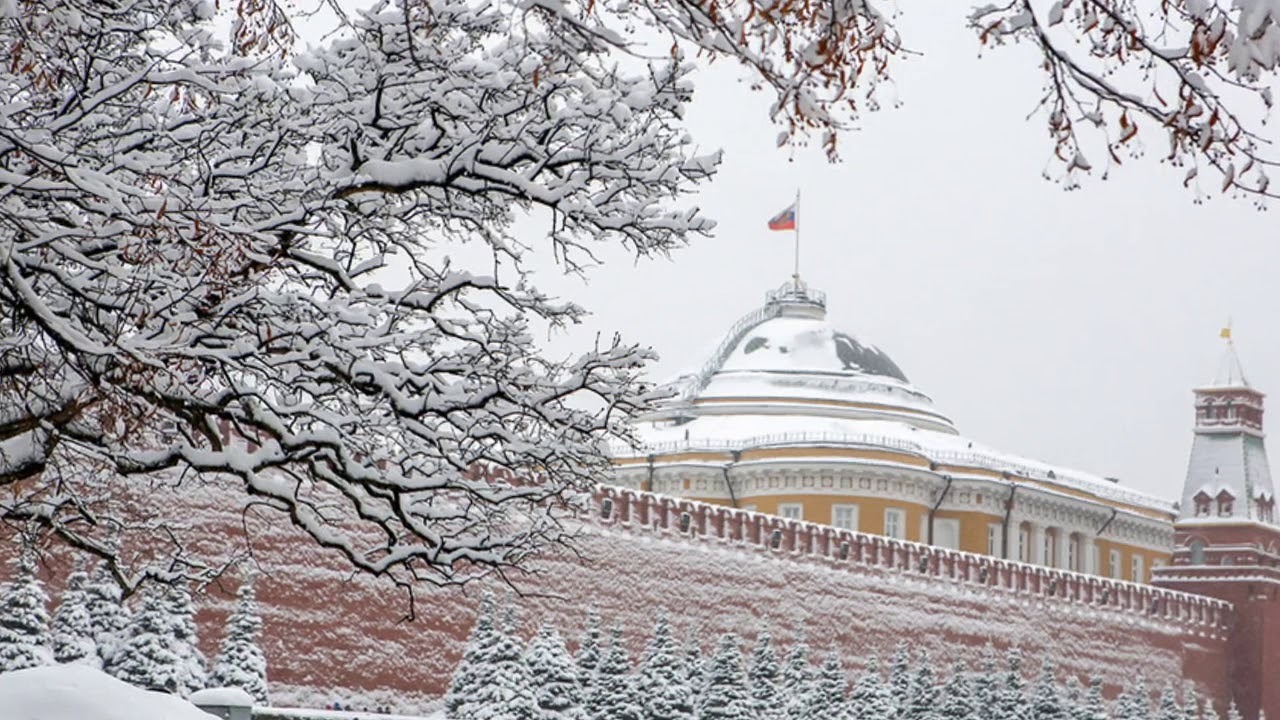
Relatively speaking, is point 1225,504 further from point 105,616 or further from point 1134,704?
point 105,616

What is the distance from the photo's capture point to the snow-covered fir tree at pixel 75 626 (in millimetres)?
18328

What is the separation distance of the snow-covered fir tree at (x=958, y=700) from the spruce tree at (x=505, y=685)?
9963mm

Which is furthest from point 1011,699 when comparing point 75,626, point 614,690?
point 75,626

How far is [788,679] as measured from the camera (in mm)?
29203

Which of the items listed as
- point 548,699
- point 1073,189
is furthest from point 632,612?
point 1073,189

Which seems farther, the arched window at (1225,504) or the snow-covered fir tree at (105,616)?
the arched window at (1225,504)

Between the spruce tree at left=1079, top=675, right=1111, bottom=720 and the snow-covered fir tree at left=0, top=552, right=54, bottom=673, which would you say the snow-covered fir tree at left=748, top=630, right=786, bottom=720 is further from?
the snow-covered fir tree at left=0, top=552, right=54, bottom=673

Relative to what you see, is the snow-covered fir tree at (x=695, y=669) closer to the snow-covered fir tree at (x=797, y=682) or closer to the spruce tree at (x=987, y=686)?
the snow-covered fir tree at (x=797, y=682)

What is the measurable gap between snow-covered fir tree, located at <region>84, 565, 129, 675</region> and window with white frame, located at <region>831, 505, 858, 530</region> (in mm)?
21919

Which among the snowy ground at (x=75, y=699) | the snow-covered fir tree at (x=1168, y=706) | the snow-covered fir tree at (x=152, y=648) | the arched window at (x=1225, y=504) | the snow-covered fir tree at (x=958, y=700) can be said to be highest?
the arched window at (x=1225, y=504)

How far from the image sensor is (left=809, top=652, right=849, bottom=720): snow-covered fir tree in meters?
29.1

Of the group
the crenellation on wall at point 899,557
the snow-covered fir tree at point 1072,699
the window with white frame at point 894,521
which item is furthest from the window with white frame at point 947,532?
the snow-covered fir tree at point 1072,699

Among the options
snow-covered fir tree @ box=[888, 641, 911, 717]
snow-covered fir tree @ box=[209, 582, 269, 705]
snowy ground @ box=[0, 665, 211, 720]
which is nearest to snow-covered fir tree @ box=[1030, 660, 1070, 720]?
snow-covered fir tree @ box=[888, 641, 911, 717]

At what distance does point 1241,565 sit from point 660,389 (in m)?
34.1
